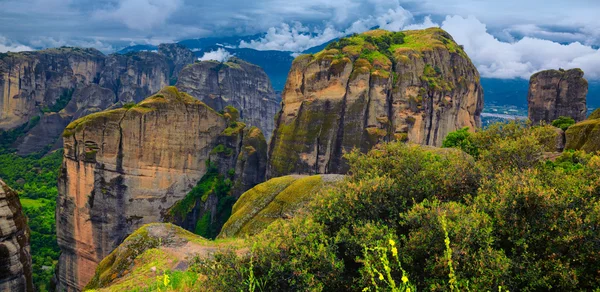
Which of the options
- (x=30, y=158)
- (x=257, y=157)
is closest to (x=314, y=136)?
(x=257, y=157)

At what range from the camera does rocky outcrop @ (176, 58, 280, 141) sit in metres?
101

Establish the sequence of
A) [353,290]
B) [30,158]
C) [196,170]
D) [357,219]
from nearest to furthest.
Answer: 1. [353,290]
2. [357,219]
3. [196,170]
4. [30,158]

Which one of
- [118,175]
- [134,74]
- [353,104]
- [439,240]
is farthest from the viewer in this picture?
[134,74]

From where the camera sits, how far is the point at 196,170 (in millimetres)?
45438

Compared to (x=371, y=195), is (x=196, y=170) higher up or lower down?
lower down

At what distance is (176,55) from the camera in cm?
14512

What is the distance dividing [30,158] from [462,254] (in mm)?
100927

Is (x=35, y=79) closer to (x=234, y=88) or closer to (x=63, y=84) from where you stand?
(x=63, y=84)

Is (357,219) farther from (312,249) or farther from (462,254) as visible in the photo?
(462,254)

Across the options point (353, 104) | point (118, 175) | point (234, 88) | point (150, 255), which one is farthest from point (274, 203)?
point (234, 88)

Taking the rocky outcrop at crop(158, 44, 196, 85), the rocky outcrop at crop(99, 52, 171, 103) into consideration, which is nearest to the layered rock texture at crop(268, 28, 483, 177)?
the rocky outcrop at crop(99, 52, 171, 103)

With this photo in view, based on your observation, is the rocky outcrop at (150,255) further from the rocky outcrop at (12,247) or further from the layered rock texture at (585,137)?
the layered rock texture at (585,137)

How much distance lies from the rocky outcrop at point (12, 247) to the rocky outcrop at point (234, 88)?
280 feet

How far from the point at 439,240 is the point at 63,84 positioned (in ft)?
394
